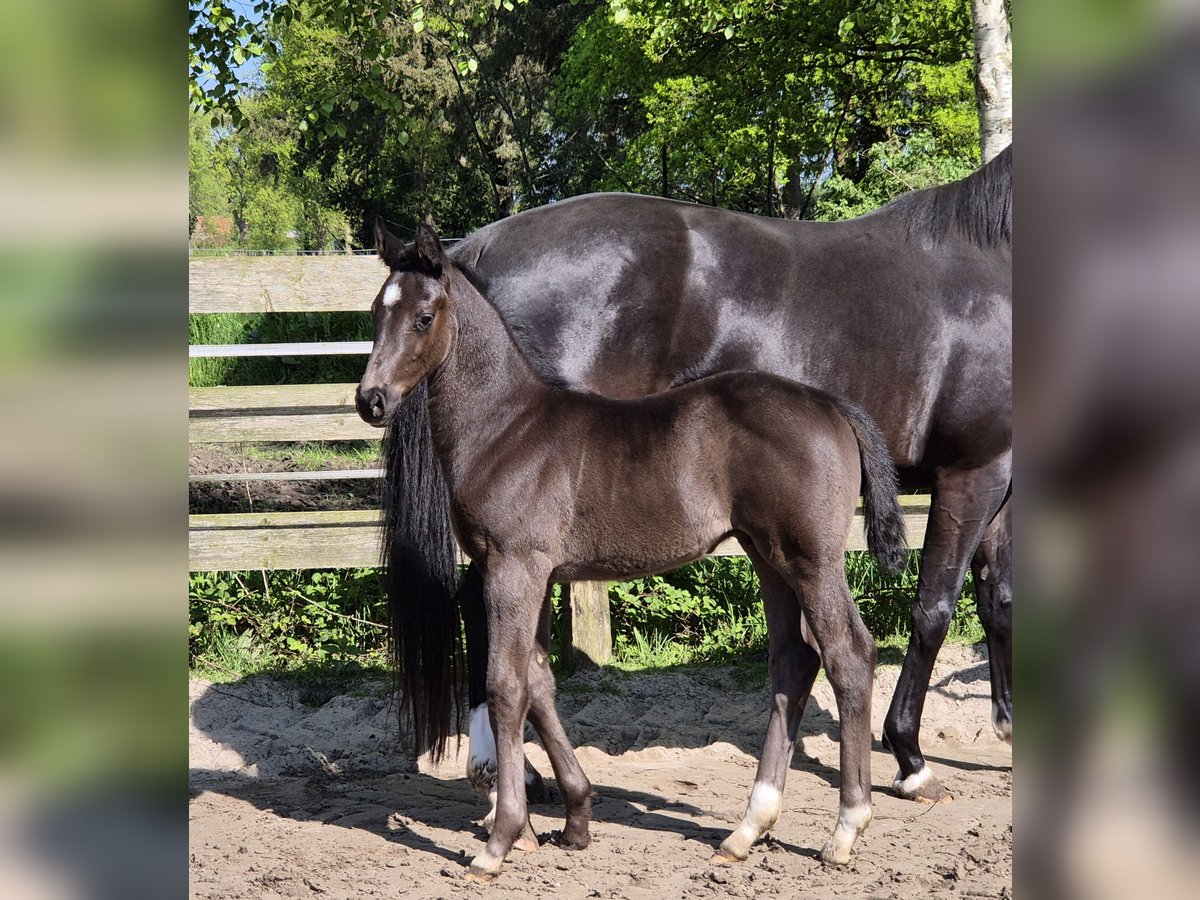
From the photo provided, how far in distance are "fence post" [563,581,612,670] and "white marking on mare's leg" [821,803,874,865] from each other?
2478mm

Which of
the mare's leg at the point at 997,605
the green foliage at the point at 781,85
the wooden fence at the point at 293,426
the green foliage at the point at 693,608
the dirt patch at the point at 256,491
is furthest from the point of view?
the green foliage at the point at 781,85

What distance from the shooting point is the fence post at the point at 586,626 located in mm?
5762

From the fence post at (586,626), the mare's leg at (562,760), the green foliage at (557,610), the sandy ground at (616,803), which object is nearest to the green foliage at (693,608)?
the green foliage at (557,610)

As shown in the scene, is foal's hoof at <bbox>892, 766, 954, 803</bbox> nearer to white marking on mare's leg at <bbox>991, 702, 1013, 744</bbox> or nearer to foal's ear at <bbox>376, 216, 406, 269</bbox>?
white marking on mare's leg at <bbox>991, 702, 1013, 744</bbox>

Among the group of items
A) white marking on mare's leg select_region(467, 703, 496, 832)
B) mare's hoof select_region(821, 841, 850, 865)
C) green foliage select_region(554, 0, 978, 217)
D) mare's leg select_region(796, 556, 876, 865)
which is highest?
green foliage select_region(554, 0, 978, 217)

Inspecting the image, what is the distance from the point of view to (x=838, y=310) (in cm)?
432

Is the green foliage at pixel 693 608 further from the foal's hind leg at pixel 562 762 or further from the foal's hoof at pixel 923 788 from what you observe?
the foal's hind leg at pixel 562 762

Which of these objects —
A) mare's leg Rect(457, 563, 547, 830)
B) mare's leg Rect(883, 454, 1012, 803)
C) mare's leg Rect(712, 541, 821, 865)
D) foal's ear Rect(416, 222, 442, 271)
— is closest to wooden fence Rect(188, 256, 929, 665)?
mare's leg Rect(883, 454, 1012, 803)

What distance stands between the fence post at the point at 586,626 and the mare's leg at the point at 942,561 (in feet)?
6.05

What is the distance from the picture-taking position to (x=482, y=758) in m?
3.99

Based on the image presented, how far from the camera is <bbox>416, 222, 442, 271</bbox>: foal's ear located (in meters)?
3.25

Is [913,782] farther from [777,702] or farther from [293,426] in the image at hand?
[293,426]
